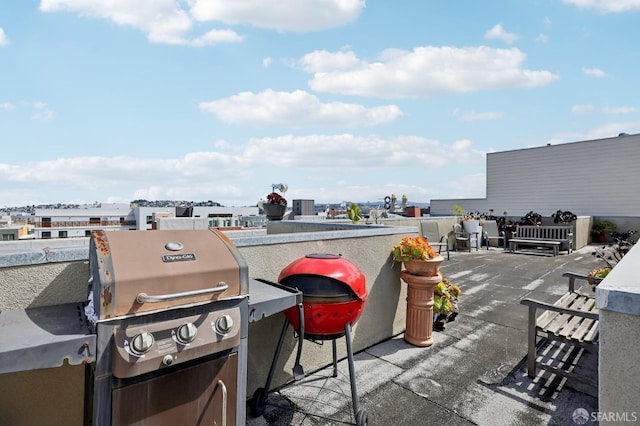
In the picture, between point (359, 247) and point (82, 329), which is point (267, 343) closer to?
point (359, 247)

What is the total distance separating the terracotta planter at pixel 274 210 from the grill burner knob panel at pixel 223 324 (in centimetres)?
585

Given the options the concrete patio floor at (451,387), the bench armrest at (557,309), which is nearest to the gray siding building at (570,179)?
the concrete patio floor at (451,387)

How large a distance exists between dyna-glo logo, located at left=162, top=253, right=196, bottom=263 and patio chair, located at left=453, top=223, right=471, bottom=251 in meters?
12.5

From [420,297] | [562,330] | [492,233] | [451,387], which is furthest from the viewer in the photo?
[492,233]

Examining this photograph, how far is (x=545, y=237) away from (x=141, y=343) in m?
14.4

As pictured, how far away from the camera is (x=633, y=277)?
1.89 meters

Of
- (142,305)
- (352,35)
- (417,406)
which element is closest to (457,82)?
(352,35)

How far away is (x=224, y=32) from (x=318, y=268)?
579 cm

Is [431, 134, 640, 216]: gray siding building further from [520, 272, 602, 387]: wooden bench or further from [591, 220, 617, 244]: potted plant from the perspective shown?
[520, 272, 602, 387]: wooden bench

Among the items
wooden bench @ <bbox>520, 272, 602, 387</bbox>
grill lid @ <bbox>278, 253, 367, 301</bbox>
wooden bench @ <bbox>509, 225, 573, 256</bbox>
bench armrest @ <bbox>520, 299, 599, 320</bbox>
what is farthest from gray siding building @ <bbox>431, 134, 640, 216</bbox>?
grill lid @ <bbox>278, 253, 367, 301</bbox>

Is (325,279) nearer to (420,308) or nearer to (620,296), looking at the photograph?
(620,296)

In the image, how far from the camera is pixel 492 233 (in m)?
13.6

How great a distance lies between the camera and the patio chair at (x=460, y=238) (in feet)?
41.6

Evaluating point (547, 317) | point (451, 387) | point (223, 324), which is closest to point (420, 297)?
point (451, 387)
